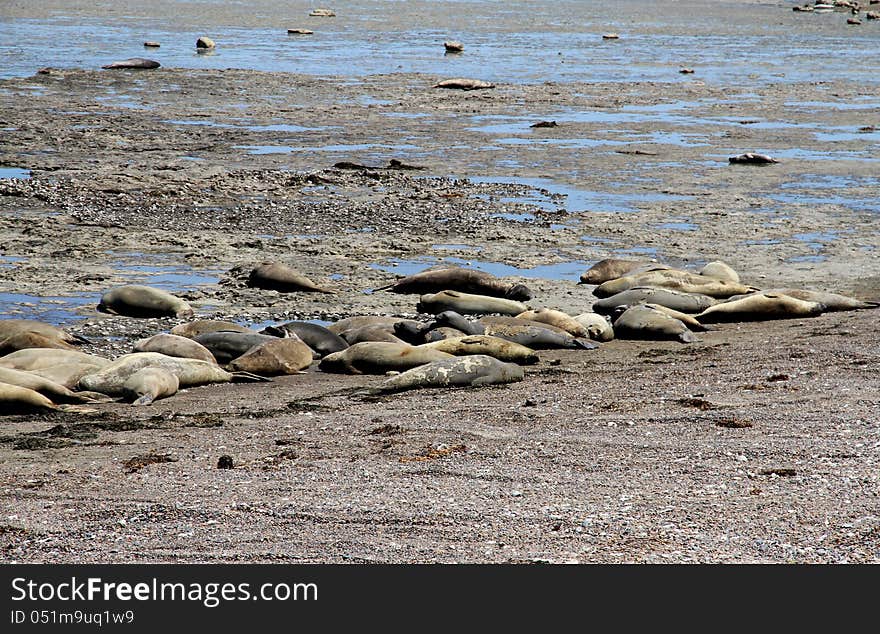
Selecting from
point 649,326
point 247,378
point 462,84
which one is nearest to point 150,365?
point 247,378

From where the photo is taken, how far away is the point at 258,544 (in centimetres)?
462

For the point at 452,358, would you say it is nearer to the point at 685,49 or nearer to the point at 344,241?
the point at 344,241

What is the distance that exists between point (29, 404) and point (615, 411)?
351 centimetres

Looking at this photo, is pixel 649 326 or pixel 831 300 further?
pixel 831 300

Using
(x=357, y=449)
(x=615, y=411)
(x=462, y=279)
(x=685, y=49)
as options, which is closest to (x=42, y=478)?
(x=357, y=449)

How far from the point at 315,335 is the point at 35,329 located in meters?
2.03

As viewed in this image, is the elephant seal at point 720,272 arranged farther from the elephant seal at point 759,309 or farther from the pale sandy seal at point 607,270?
the elephant seal at point 759,309

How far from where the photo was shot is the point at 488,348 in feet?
29.8

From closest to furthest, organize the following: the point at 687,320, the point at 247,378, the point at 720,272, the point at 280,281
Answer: the point at 247,378 → the point at 687,320 → the point at 280,281 → the point at 720,272

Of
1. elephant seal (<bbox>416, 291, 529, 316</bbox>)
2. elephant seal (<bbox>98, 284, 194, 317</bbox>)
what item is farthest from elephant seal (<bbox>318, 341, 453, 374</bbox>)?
elephant seal (<bbox>98, 284, 194, 317</bbox>)

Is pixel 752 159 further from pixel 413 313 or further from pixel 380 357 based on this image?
pixel 380 357

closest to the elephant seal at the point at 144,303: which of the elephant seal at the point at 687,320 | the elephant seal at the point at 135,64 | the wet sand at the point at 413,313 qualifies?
the wet sand at the point at 413,313

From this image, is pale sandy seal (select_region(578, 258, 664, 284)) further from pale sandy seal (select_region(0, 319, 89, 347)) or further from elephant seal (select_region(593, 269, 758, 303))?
pale sandy seal (select_region(0, 319, 89, 347))

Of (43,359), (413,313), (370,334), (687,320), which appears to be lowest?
(413,313)
